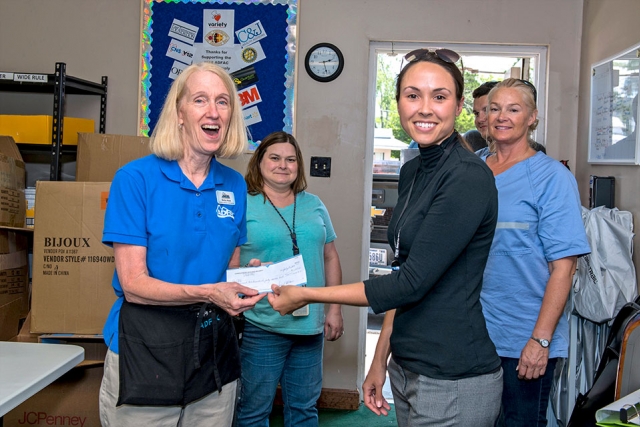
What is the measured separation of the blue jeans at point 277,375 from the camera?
2.39 meters

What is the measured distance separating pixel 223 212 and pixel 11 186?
169 cm

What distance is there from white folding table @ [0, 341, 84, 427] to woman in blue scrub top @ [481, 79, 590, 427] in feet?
4.09

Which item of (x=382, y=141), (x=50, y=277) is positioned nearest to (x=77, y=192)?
(x=50, y=277)

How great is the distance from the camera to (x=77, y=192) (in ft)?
8.55

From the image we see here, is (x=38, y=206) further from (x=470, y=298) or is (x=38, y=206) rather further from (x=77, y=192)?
(x=470, y=298)

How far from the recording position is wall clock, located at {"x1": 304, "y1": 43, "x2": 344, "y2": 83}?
3.64 m

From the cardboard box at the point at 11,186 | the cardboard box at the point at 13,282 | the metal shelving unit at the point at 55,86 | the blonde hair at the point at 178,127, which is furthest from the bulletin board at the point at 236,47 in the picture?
the blonde hair at the point at 178,127

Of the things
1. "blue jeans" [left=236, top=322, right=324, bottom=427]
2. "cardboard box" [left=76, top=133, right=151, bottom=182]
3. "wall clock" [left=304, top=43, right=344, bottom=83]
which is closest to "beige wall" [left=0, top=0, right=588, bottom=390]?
"wall clock" [left=304, top=43, right=344, bottom=83]

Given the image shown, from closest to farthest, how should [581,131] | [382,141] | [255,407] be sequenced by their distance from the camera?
[255,407]
[581,131]
[382,141]

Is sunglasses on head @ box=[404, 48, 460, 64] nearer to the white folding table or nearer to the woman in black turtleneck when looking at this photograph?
the woman in black turtleneck

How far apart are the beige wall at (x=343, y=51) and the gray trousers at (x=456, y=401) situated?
231 cm

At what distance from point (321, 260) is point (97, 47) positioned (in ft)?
6.75

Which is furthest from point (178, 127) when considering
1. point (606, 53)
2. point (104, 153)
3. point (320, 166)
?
point (606, 53)

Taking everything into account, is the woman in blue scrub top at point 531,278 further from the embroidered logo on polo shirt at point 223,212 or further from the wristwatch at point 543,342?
the embroidered logo on polo shirt at point 223,212
